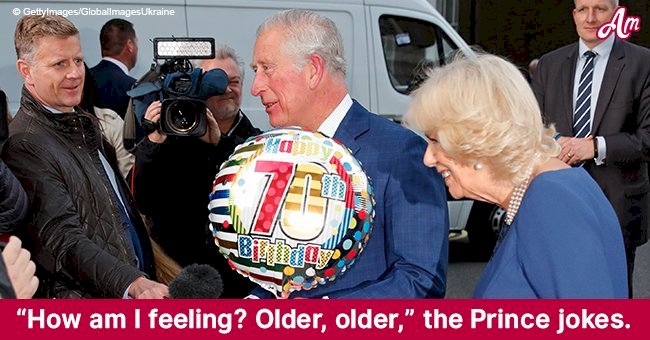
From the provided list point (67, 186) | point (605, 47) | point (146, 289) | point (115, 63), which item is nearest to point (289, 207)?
point (146, 289)

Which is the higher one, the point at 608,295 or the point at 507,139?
the point at 507,139

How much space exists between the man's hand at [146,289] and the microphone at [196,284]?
12.6 inches

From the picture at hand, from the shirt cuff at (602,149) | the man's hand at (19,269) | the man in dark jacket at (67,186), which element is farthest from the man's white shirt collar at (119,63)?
the man's hand at (19,269)

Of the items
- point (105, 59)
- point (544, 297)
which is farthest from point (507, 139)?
point (105, 59)

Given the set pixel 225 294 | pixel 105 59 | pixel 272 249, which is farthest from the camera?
pixel 105 59

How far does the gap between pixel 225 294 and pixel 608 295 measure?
6.69ft

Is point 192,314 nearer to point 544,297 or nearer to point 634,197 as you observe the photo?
point 544,297

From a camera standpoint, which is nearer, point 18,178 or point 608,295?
point 608,295

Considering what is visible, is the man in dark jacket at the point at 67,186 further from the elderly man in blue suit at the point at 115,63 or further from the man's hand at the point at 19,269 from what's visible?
the elderly man in blue suit at the point at 115,63

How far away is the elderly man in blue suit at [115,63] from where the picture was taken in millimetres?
6188

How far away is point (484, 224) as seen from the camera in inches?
316

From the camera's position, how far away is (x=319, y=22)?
2.45 meters

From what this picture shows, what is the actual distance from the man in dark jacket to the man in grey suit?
1975 mm

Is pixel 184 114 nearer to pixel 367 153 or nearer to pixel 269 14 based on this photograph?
pixel 367 153
